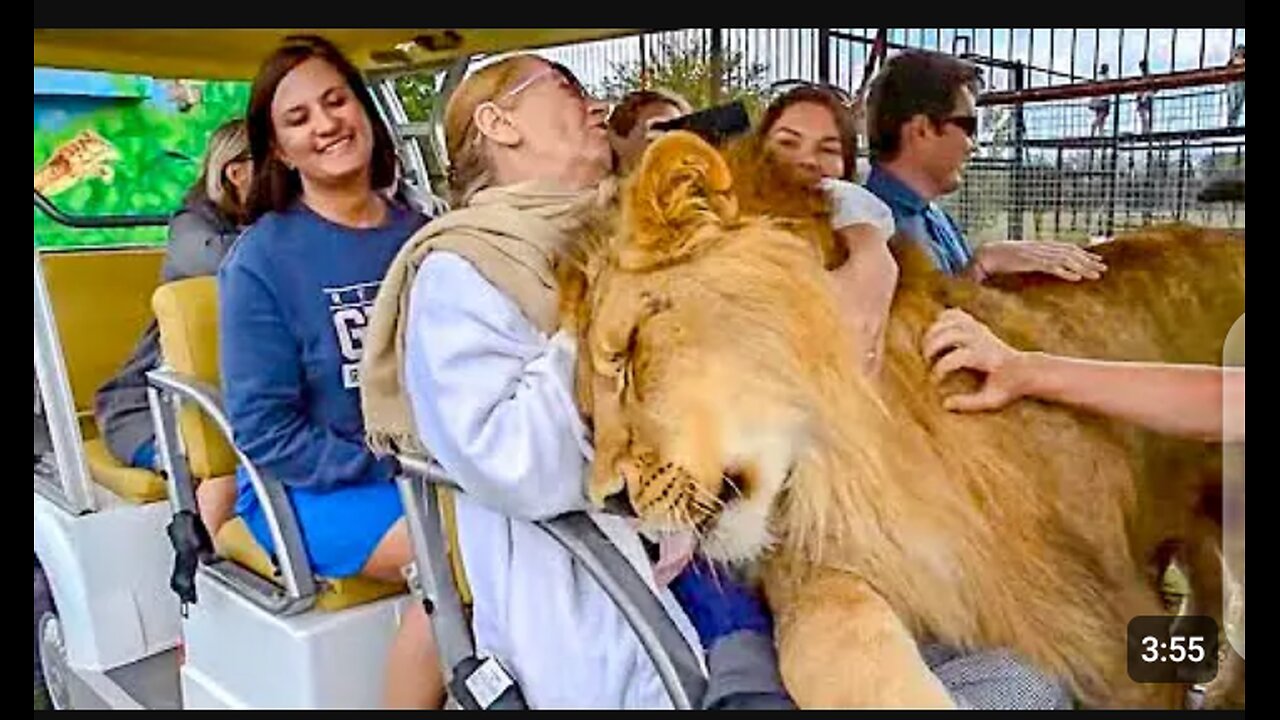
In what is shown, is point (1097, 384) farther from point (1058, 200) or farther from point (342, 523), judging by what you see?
point (342, 523)

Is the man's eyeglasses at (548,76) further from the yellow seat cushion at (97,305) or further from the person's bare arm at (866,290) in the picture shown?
the yellow seat cushion at (97,305)

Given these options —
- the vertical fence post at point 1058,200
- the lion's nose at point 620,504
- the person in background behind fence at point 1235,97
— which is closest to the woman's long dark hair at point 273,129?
the lion's nose at point 620,504

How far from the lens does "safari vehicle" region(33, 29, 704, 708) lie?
1407mm

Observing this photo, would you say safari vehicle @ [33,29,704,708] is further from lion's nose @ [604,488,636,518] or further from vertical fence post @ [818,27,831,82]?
vertical fence post @ [818,27,831,82]

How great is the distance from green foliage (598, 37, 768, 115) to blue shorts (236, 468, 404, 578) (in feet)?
1.71

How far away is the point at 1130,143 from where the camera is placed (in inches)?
49.9

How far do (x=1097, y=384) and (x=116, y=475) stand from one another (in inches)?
48.2

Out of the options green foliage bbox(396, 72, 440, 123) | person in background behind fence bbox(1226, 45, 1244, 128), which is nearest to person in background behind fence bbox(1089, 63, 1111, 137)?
person in background behind fence bbox(1226, 45, 1244, 128)

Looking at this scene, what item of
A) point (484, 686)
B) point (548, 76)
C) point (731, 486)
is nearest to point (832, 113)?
point (548, 76)
